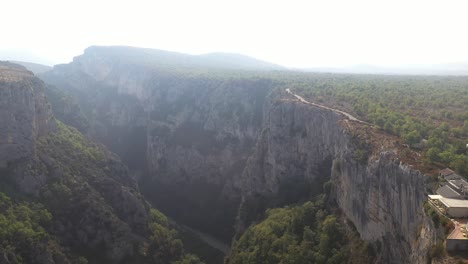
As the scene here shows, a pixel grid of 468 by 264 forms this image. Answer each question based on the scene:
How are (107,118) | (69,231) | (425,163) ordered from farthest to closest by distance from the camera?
1. (107,118)
2. (69,231)
3. (425,163)

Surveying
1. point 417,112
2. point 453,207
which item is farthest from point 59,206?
point 417,112

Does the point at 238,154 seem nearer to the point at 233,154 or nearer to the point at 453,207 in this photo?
the point at 233,154

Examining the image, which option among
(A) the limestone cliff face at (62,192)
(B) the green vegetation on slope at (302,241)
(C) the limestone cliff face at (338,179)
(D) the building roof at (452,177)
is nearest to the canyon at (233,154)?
(C) the limestone cliff face at (338,179)

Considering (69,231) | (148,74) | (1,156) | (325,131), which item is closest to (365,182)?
(325,131)

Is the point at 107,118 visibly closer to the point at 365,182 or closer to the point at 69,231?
the point at 69,231

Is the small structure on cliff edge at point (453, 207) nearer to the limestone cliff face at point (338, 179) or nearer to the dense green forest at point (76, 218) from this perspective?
the limestone cliff face at point (338, 179)

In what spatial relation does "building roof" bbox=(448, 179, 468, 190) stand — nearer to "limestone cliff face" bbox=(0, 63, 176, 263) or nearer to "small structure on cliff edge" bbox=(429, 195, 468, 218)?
"small structure on cliff edge" bbox=(429, 195, 468, 218)
